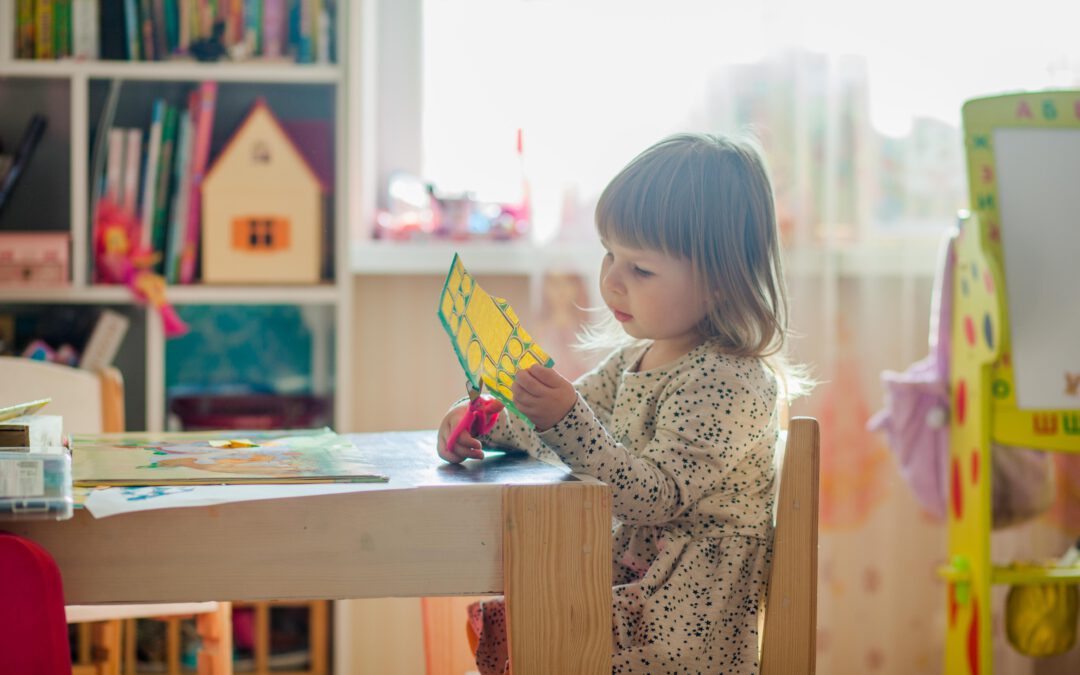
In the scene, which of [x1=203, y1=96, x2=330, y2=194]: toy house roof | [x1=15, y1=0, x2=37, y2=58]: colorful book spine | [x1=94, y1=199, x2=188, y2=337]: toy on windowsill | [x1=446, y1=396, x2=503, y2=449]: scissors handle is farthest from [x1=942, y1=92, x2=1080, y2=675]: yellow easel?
[x1=15, y1=0, x2=37, y2=58]: colorful book spine

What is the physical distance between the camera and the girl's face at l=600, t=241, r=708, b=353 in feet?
3.82

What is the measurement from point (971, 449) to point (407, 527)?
3.68 feet

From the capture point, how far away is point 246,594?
82 centimetres

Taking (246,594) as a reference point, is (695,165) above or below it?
above

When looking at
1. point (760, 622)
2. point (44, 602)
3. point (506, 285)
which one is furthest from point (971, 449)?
point (44, 602)

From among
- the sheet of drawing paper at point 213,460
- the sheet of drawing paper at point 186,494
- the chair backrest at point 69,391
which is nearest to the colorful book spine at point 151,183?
the chair backrest at point 69,391

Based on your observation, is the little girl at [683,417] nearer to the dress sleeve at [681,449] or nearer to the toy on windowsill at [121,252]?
the dress sleeve at [681,449]

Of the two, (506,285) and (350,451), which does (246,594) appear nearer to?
(350,451)

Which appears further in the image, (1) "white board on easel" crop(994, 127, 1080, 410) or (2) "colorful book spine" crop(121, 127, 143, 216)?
(2) "colorful book spine" crop(121, 127, 143, 216)

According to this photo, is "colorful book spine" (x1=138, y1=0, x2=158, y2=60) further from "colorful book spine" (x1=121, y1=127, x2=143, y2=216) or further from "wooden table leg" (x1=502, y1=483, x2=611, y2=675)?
"wooden table leg" (x1=502, y1=483, x2=611, y2=675)

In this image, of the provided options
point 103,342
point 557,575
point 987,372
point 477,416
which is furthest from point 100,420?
point 987,372

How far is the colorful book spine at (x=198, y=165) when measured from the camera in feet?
6.33

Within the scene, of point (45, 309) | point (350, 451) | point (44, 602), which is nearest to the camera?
point (44, 602)

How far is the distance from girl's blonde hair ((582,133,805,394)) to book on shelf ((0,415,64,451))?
571mm
